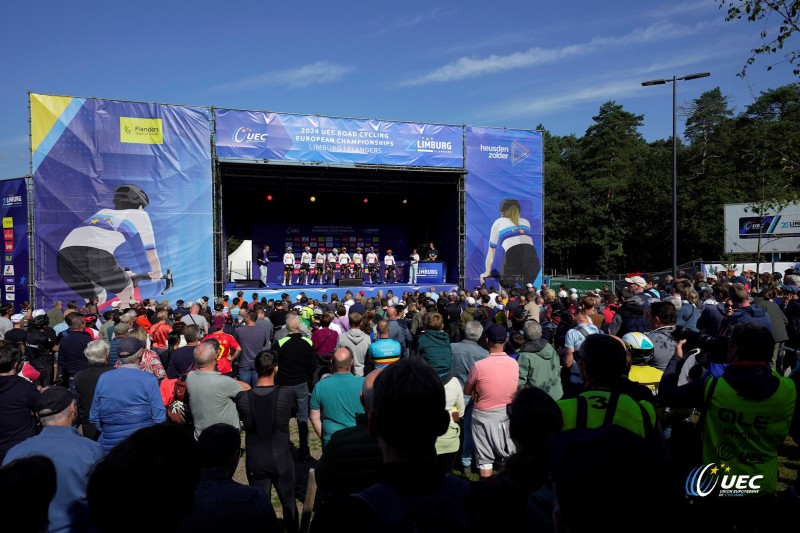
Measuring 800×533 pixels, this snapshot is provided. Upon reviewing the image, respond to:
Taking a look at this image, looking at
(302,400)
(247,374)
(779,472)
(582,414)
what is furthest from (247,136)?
(582,414)

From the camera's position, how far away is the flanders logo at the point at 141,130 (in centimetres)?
1567

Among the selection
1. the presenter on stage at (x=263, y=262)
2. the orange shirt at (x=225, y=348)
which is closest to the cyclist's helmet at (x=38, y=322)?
the orange shirt at (x=225, y=348)

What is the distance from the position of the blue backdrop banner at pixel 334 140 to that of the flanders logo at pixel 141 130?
5.64 feet

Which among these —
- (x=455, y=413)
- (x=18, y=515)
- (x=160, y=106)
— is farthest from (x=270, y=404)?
(x=160, y=106)

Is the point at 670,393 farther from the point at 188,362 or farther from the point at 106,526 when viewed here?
the point at 188,362

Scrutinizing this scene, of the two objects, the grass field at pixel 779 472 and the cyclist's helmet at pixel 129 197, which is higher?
the cyclist's helmet at pixel 129 197

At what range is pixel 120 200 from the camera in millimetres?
15633

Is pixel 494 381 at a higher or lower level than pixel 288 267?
lower

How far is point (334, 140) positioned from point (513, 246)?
7805 mm

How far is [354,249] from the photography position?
2520cm

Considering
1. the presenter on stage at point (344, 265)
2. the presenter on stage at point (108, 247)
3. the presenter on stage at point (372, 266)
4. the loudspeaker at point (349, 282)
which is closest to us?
the presenter on stage at point (108, 247)

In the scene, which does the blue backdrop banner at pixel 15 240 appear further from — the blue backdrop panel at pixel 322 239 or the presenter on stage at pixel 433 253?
the presenter on stage at pixel 433 253

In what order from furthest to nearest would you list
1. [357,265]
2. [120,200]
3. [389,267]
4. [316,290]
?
[389,267], [357,265], [316,290], [120,200]

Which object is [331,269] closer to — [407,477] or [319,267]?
[319,267]
